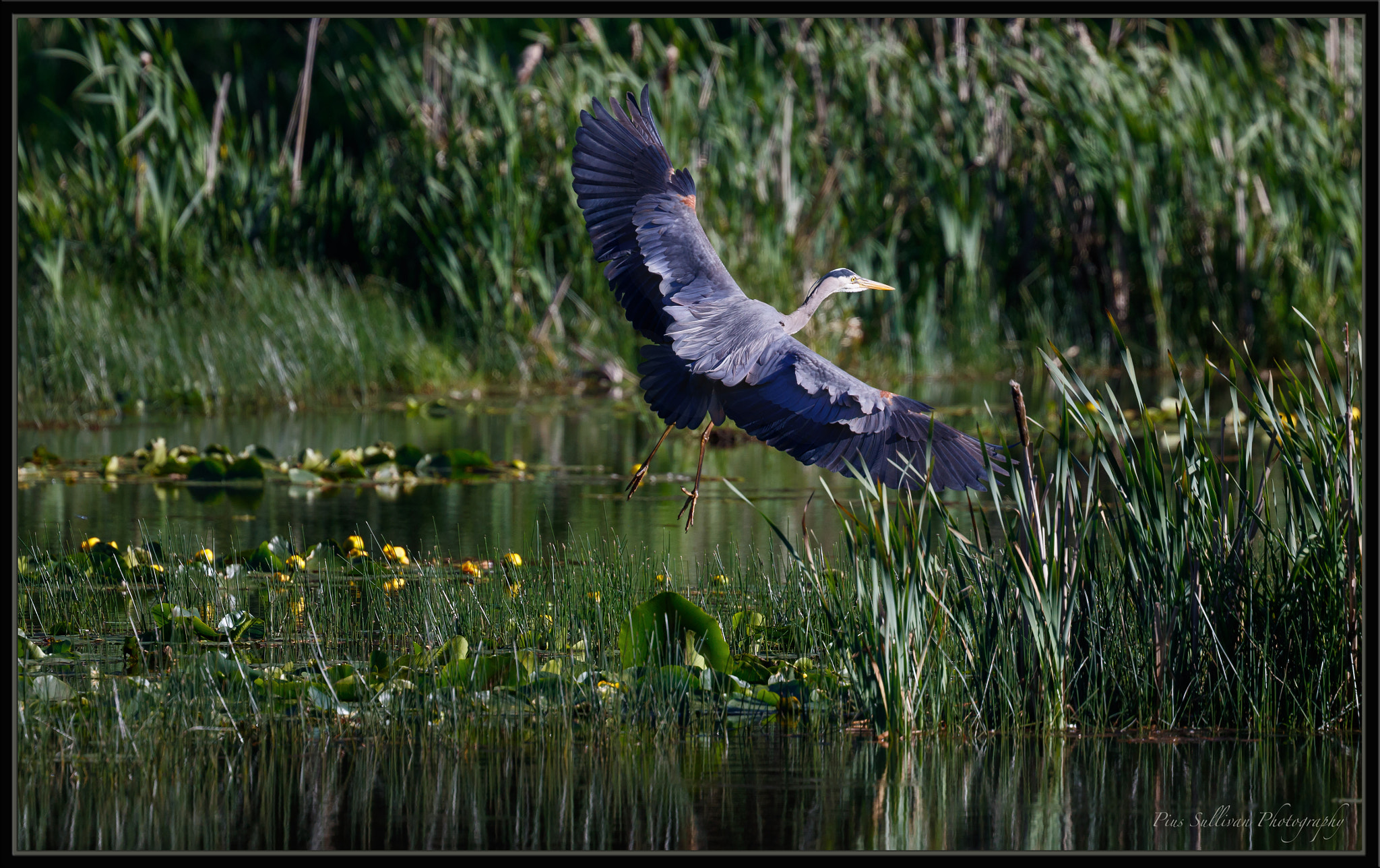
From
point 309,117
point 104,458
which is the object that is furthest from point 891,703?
point 309,117

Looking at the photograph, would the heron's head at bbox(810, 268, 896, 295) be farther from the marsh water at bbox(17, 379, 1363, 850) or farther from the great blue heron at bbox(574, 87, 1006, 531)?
the marsh water at bbox(17, 379, 1363, 850)

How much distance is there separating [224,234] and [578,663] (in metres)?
8.73

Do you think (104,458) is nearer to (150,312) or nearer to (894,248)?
(150,312)

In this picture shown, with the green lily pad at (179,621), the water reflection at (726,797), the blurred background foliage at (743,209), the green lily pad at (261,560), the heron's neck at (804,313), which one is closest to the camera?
the water reflection at (726,797)

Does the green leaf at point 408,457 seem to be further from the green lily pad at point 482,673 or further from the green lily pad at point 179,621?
the green lily pad at point 482,673

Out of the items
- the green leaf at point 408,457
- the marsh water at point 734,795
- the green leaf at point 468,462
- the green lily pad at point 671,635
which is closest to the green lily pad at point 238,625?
the marsh water at point 734,795

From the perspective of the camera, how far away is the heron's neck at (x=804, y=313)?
4.75m

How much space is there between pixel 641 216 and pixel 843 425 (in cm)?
99

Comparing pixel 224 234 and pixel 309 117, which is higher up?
pixel 309 117

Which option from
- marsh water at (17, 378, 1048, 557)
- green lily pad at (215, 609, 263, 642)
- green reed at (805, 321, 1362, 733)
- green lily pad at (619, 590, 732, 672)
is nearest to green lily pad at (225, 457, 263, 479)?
marsh water at (17, 378, 1048, 557)

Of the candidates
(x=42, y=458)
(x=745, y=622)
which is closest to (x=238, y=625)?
(x=745, y=622)

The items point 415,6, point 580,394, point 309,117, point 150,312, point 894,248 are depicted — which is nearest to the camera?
point 415,6

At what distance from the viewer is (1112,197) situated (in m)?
12.4

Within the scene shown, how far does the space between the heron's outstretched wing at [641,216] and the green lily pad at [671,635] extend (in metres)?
1.00
